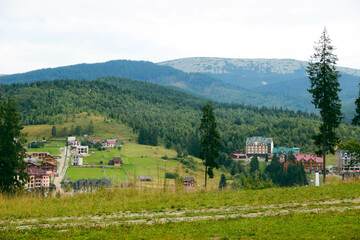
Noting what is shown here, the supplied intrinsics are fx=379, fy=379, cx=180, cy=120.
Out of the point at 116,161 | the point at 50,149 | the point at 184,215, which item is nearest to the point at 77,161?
the point at 116,161

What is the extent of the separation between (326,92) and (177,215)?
80.8 feet

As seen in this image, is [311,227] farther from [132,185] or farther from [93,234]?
[132,185]

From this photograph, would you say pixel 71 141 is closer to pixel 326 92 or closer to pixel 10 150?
pixel 10 150

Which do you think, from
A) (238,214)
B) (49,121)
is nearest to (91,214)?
(238,214)

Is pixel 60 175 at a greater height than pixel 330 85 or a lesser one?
lesser

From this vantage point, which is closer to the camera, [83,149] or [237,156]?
[83,149]

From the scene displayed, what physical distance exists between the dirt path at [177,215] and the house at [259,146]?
14596cm

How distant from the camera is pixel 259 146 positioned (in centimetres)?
16112

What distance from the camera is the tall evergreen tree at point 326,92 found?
34469 millimetres

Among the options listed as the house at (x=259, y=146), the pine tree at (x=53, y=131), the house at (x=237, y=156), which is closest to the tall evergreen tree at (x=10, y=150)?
the house at (x=237, y=156)

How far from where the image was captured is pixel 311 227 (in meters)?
11.8

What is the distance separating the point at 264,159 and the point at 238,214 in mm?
141047

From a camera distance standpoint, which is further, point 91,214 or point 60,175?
point 60,175

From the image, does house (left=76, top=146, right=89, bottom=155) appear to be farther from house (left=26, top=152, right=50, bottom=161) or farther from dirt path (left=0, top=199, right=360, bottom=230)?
dirt path (left=0, top=199, right=360, bottom=230)
